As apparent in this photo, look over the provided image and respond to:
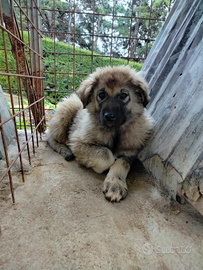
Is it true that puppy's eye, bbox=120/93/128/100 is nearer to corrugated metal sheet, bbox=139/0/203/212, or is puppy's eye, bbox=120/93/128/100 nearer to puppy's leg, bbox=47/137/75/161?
corrugated metal sheet, bbox=139/0/203/212

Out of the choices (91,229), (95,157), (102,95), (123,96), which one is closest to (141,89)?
(123,96)

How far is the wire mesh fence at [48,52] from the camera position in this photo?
217 cm

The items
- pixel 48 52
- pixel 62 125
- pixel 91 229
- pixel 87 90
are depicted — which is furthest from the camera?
pixel 48 52

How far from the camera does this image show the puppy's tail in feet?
10.7

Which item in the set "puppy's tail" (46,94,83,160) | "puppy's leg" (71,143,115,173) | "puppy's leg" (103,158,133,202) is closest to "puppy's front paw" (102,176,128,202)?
"puppy's leg" (103,158,133,202)

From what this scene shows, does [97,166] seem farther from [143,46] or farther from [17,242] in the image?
[143,46]

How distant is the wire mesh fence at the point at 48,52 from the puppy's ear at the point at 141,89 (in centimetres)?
142

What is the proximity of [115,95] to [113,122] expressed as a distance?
1.28 ft

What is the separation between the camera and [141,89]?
8.09 ft

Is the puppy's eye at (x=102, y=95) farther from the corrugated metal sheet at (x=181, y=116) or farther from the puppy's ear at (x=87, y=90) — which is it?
the corrugated metal sheet at (x=181, y=116)

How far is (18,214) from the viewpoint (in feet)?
5.39

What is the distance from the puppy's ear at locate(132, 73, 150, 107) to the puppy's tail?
4.63 ft

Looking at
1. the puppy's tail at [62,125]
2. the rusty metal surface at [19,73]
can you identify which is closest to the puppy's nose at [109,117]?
the rusty metal surface at [19,73]

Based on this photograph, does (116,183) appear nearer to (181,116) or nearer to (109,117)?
(109,117)
